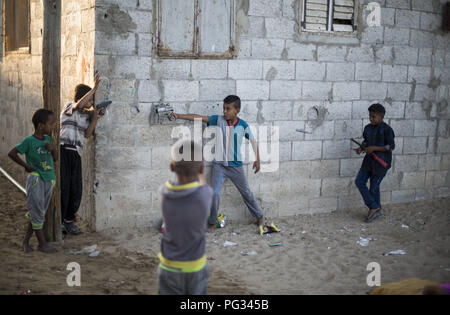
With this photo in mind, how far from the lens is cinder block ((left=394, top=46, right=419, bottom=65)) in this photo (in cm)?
746

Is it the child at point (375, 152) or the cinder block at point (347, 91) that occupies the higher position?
the cinder block at point (347, 91)

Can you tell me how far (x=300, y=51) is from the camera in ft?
22.3

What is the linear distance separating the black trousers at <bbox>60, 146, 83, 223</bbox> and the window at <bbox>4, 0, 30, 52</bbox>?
408cm

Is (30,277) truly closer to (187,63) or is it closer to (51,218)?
(51,218)

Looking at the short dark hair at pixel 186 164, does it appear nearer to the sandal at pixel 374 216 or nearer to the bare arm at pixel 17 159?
the bare arm at pixel 17 159

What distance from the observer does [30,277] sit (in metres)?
4.50

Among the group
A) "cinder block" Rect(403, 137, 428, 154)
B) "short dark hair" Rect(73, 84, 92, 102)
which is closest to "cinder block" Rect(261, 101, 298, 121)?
"cinder block" Rect(403, 137, 428, 154)

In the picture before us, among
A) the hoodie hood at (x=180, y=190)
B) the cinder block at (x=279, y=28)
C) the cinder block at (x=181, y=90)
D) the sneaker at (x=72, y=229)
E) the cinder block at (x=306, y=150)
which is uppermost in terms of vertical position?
the cinder block at (x=279, y=28)

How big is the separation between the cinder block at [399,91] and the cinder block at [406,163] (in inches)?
35.5

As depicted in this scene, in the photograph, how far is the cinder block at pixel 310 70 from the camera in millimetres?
6824

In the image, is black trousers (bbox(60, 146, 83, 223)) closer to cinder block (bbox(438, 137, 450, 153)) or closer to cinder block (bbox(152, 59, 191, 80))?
cinder block (bbox(152, 59, 191, 80))

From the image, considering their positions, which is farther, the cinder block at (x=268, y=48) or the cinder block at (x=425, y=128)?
the cinder block at (x=425, y=128)

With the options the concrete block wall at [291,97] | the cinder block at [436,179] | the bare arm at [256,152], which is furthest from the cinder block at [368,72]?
the bare arm at [256,152]
